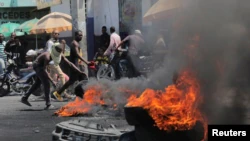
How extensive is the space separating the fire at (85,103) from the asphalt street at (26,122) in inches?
7.8


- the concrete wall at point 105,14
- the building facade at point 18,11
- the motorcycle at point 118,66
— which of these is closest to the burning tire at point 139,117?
the motorcycle at point 118,66

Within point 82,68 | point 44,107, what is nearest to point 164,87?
point 44,107

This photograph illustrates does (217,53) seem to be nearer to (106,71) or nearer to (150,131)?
(150,131)

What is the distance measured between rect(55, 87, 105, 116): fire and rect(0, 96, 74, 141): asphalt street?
0.20m

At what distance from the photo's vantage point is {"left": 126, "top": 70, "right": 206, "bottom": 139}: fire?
6.01 metres

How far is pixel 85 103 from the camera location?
10102 millimetres

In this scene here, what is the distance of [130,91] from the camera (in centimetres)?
916

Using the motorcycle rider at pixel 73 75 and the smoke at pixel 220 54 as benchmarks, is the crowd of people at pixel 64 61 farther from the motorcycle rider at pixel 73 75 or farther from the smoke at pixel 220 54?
the smoke at pixel 220 54

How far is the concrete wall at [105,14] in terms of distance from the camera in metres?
22.3

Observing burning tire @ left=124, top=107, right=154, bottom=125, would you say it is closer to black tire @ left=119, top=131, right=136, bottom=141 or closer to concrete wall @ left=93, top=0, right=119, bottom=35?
black tire @ left=119, top=131, right=136, bottom=141

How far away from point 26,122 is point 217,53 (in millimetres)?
4587

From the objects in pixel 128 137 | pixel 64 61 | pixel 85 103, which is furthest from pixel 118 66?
pixel 128 137

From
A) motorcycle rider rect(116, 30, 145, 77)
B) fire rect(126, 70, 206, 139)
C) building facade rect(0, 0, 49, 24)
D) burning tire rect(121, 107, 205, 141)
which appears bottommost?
burning tire rect(121, 107, 205, 141)

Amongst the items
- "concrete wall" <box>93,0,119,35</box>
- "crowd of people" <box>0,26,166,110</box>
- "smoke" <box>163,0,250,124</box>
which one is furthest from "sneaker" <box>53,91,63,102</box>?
"concrete wall" <box>93,0,119,35</box>
